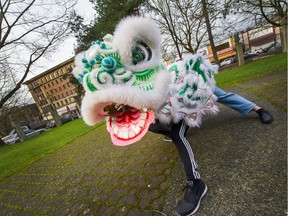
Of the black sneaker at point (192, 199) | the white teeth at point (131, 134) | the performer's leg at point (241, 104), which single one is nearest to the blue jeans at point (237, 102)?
the performer's leg at point (241, 104)

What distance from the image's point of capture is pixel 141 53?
1.45 m

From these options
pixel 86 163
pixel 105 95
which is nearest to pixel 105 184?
pixel 86 163

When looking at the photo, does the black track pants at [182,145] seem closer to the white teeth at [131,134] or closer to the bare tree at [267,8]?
the white teeth at [131,134]

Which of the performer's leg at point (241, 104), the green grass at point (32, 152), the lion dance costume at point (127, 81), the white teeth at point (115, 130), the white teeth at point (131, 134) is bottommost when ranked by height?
the green grass at point (32, 152)

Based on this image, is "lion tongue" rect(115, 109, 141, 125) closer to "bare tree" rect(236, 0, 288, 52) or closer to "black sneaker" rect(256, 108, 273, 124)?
"black sneaker" rect(256, 108, 273, 124)

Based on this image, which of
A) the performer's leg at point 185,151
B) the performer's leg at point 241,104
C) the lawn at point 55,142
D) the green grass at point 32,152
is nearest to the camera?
the performer's leg at point 185,151

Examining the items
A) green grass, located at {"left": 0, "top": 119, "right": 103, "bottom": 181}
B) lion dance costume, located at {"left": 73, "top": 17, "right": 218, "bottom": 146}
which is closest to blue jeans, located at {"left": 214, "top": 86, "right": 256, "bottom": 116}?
lion dance costume, located at {"left": 73, "top": 17, "right": 218, "bottom": 146}

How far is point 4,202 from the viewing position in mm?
3357

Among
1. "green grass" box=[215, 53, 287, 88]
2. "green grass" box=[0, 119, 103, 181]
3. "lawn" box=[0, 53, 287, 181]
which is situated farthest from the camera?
"green grass" box=[215, 53, 287, 88]

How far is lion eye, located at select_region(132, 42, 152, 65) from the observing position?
4.68 feet

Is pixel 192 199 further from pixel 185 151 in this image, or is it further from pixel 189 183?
pixel 185 151

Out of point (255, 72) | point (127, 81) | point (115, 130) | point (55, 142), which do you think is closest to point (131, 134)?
point (115, 130)

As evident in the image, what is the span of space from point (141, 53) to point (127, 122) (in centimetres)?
57

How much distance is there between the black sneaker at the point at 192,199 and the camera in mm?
1544
